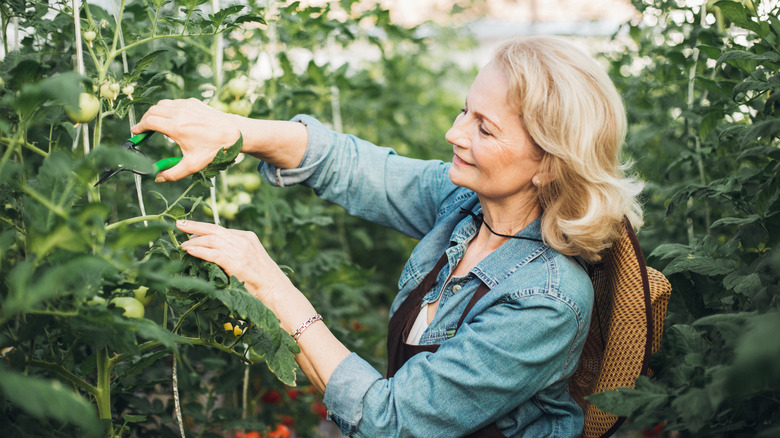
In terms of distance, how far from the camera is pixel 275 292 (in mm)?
1202

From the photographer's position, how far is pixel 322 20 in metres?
1.86

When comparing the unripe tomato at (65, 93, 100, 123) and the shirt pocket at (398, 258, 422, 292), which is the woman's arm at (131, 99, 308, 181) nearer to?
the unripe tomato at (65, 93, 100, 123)

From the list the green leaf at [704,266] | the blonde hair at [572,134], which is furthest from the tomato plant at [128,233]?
the green leaf at [704,266]

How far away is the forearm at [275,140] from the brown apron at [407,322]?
426 mm

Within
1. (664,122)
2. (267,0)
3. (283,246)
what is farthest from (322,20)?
(664,122)

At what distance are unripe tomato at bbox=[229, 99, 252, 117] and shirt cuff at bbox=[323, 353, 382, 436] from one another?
0.68 m

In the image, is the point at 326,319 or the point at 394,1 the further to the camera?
the point at 394,1

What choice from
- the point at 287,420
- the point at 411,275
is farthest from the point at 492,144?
the point at 287,420

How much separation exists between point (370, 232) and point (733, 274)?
216cm

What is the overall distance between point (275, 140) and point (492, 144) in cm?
50

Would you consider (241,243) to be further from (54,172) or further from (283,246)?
(283,246)

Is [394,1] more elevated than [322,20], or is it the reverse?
[322,20]

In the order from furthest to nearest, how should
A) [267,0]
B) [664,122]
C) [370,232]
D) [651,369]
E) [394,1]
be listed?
[394,1]
[370,232]
[664,122]
[267,0]
[651,369]

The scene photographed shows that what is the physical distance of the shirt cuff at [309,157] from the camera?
1499 millimetres
